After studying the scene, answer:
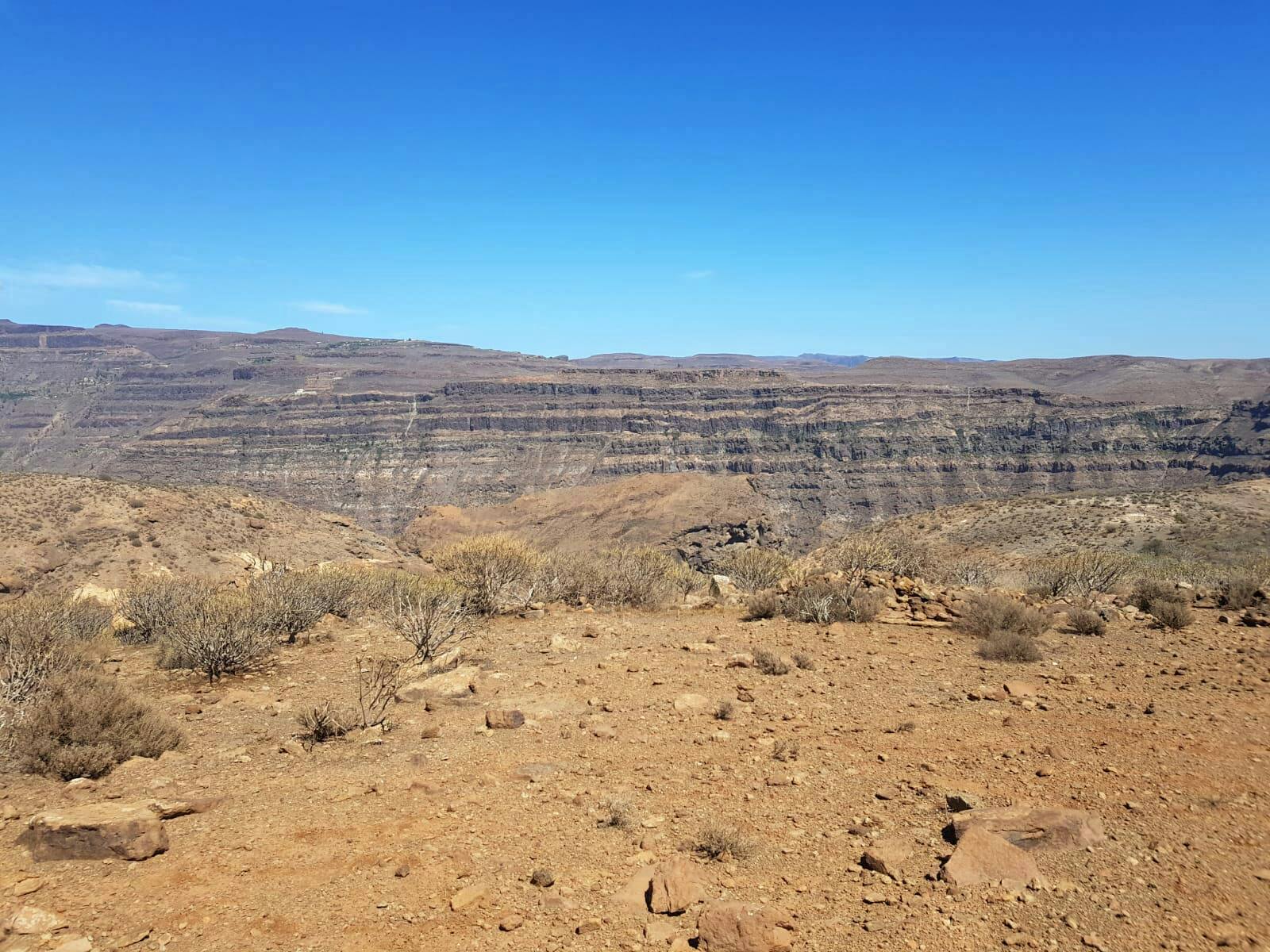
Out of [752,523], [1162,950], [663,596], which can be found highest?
[1162,950]

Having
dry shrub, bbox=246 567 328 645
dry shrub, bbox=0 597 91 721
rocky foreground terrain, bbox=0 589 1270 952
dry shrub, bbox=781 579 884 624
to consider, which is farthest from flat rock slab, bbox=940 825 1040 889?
dry shrub, bbox=246 567 328 645

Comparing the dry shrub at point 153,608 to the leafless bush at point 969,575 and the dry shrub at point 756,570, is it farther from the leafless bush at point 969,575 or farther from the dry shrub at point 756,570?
the leafless bush at point 969,575

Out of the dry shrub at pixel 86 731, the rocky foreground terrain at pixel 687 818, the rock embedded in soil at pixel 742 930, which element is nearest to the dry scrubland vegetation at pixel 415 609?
the dry shrub at pixel 86 731

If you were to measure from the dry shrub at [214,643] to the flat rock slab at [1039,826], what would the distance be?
8.54 meters

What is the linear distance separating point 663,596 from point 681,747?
810 centimetres

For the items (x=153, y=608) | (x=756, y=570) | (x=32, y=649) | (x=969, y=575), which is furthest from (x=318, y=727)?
(x=969, y=575)

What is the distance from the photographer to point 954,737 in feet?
23.3

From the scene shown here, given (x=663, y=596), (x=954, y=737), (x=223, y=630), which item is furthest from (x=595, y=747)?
(x=663, y=596)

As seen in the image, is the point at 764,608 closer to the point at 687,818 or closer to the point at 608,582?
the point at 608,582

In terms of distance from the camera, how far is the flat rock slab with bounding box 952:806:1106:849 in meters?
4.98

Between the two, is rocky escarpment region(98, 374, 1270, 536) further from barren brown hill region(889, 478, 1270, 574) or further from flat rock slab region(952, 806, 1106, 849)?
flat rock slab region(952, 806, 1106, 849)

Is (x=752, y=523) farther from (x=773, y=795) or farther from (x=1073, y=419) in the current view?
(x=1073, y=419)

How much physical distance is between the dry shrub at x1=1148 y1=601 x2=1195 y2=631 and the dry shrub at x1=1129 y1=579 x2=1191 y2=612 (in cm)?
44

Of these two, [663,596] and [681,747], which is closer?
[681,747]
